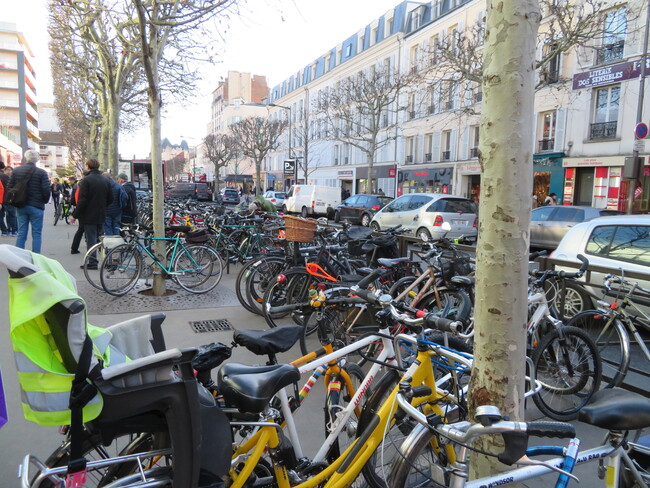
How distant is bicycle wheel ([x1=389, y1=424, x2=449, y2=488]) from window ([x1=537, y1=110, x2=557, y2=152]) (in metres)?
26.2

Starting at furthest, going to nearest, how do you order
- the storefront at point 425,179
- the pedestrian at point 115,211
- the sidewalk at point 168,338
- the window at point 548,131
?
the storefront at point 425,179 < the window at point 548,131 < the pedestrian at point 115,211 < the sidewalk at point 168,338

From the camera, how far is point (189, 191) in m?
32.0

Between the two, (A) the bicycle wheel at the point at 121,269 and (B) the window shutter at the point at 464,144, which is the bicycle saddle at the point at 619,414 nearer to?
(A) the bicycle wheel at the point at 121,269

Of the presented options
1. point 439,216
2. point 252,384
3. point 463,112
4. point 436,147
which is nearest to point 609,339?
point 252,384

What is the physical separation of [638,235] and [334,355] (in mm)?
4901

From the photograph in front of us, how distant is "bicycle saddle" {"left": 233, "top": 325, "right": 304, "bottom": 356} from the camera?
2424 mm

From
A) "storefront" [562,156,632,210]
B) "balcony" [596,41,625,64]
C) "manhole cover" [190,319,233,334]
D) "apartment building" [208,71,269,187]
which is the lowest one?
"manhole cover" [190,319,233,334]

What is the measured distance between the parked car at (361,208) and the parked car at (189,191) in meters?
10.9

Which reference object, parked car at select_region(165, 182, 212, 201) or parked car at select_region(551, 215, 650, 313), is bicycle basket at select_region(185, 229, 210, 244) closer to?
parked car at select_region(551, 215, 650, 313)

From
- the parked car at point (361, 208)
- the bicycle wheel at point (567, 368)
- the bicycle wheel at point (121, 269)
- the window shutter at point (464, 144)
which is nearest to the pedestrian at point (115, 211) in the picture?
the bicycle wheel at point (121, 269)

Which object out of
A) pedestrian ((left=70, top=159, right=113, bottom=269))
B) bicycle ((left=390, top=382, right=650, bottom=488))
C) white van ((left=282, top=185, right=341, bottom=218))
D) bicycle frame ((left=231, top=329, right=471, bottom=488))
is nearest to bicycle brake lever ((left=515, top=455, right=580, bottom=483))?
bicycle ((left=390, top=382, right=650, bottom=488))

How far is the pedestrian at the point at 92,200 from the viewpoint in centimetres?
872

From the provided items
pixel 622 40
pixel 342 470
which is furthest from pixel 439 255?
pixel 622 40

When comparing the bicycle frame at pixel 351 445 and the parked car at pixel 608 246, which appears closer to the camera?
the bicycle frame at pixel 351 445
